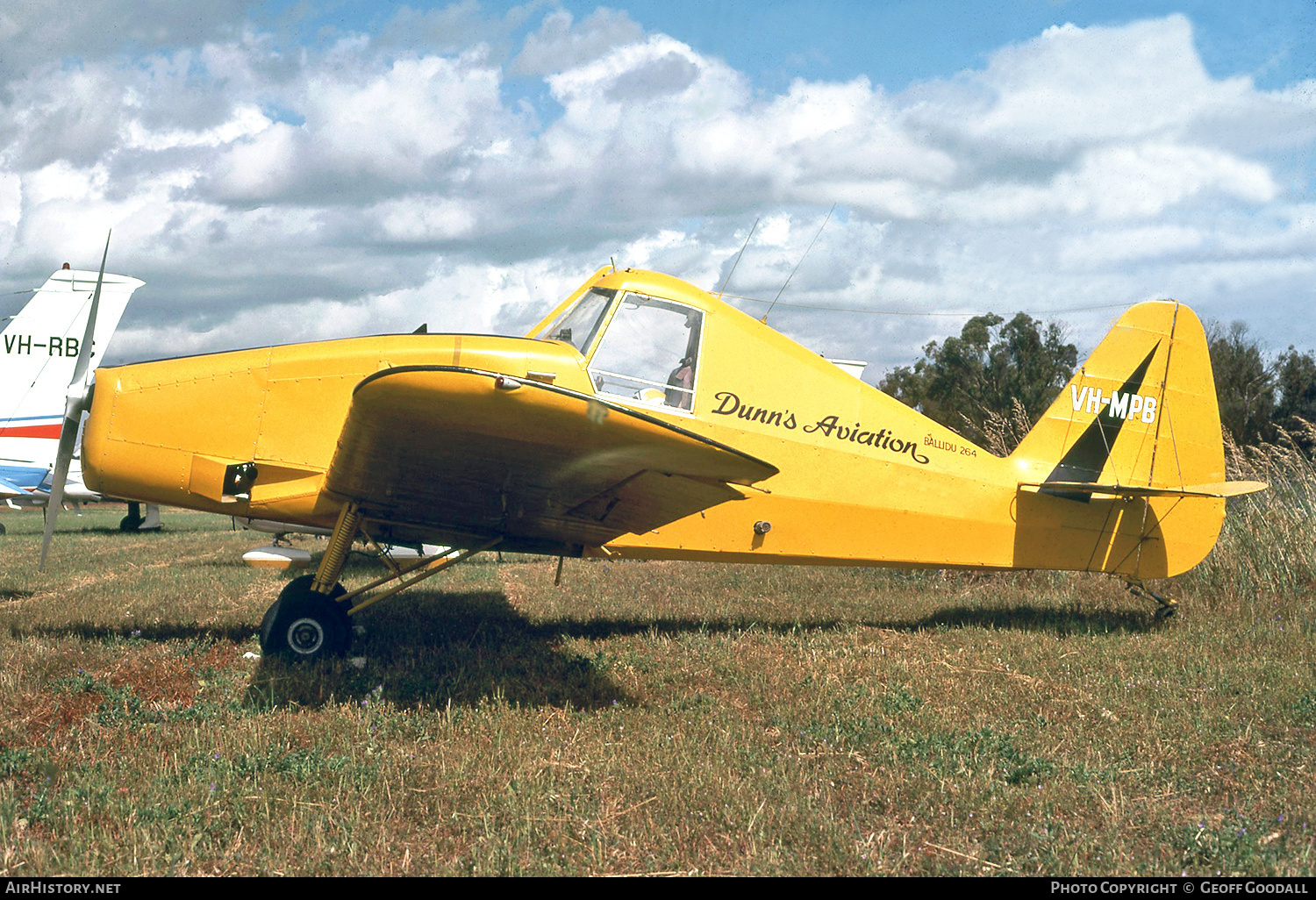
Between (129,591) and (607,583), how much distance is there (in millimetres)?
5325

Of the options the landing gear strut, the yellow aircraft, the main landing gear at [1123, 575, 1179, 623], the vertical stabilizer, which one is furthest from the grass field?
the landing gear strut

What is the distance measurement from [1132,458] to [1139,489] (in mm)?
658

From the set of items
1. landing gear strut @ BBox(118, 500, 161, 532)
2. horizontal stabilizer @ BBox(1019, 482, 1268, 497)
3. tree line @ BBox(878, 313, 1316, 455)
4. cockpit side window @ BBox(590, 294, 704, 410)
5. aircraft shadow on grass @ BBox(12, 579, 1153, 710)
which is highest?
tree line @ BBox(878, 313, 1316, 455)

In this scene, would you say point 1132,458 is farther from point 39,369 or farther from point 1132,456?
point 39,369

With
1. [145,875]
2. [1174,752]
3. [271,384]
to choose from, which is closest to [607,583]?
[271,384]

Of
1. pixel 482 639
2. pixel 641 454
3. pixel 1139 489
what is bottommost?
pixel 482 639

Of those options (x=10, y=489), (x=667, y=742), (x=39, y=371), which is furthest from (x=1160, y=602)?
(x=10, y=489)

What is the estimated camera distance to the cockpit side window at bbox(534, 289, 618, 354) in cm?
601

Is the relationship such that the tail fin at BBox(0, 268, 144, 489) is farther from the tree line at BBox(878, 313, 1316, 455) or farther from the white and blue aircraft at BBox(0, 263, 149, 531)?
the tree line at BBox(878, 313, 1316, 455)

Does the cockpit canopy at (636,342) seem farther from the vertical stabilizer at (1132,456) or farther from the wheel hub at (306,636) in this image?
the vertical stabilizer at (1132,456)

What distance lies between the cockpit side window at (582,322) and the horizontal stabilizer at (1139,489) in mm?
3986

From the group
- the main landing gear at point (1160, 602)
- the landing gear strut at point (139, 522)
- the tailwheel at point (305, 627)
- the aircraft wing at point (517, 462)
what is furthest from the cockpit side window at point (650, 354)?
the landing gear strut at point (139, 522)

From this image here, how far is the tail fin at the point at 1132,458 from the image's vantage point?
24.2ft

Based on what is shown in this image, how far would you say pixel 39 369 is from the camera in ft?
34.2
